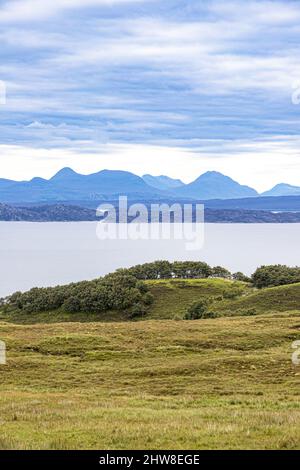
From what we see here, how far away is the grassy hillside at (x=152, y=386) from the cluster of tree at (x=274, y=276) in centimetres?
4874

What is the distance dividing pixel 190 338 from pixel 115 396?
1867 cm

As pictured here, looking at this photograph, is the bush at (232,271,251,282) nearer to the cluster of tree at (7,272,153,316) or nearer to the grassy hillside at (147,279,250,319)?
the grassy hillside at (147,279,250,319)

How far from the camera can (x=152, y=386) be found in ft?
98.4

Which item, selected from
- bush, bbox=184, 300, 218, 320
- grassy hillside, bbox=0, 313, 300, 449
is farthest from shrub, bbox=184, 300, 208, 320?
grassy hillside, bbox=0, 313, 300, 449

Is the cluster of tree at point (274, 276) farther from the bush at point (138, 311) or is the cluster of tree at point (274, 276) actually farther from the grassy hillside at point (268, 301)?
the bush at point (138, 311)

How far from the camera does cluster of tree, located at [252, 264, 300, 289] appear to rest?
10688cm

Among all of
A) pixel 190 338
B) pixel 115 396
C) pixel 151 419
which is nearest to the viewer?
pixel 151 419

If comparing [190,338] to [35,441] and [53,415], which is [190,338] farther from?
[35,441]

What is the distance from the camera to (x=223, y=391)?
2816 centimetres

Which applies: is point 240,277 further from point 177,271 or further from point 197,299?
point 197,299

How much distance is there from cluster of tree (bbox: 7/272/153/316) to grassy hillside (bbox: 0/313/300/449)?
1746 inches

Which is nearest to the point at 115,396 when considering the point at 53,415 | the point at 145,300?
the point at 53,415

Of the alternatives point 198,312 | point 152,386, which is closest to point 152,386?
point 152,386

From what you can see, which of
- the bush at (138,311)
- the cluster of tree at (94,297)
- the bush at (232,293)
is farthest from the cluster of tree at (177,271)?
the bush at (138,311)
